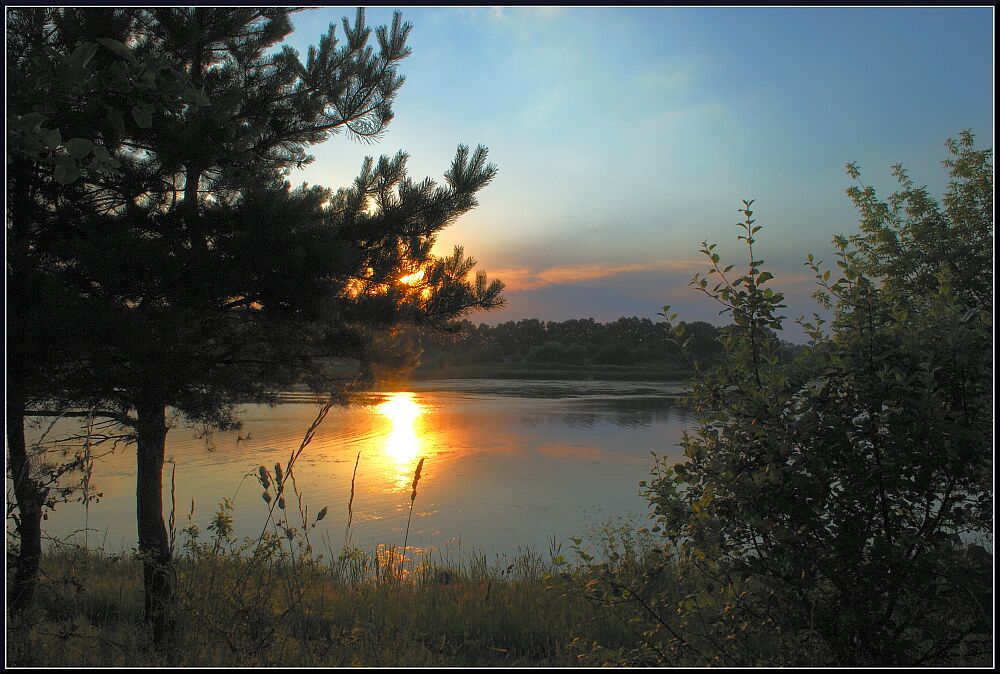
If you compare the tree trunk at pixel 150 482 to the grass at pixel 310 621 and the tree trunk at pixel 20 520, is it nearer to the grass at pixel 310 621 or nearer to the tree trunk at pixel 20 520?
the grass at pixel 310 621

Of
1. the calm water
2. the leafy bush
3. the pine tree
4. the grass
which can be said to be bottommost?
the calm water

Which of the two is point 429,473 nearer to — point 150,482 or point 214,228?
Answer: point 150,482

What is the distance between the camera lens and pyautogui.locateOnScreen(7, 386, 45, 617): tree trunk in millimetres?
3436

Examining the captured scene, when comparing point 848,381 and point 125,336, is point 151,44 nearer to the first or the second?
point 125,336

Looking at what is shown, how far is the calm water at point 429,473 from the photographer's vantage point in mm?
6676

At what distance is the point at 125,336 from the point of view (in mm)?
3438

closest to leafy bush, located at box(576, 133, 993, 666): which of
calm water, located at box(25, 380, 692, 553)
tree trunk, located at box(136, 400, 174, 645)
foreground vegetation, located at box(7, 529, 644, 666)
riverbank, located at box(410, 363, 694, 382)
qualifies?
foreground vegetation, located at box(7, 529, 644, 666)

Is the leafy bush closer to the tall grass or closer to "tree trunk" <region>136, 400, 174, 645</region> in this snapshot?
the tall grass

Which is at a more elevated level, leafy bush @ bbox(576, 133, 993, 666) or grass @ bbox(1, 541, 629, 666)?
leafy bush @ bbox(576, 133, 993, 666)

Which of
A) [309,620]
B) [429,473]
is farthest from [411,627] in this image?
[429,473]

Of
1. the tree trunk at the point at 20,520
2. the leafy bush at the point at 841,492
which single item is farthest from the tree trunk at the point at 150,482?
the leafy bush at the point at 841,492

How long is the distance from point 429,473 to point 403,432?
399 cm

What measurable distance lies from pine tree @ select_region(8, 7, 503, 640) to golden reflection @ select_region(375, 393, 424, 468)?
151cm

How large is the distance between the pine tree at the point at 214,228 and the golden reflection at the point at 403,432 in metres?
1.51
